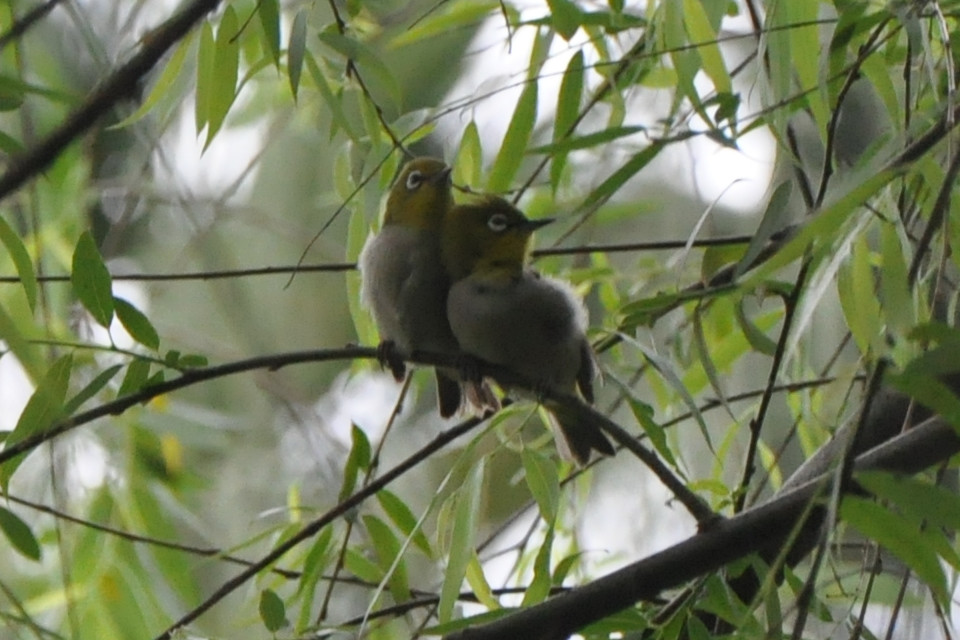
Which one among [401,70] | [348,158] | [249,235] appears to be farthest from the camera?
[249,235]

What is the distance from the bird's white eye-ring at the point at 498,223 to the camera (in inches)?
66.3

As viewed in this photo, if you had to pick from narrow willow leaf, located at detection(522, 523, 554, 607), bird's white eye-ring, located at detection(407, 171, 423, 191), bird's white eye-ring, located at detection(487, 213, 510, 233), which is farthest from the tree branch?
bird's white eye-ring, located at detection(407, 171, 423, 191)

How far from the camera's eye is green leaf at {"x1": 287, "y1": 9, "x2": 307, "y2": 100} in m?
1.05

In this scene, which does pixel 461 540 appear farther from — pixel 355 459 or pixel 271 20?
pixel 271 20

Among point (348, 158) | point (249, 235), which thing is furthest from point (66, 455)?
point (249, 235)

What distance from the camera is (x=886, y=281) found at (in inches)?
31.2

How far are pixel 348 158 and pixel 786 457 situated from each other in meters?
1.31

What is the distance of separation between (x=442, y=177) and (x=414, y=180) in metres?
0.09

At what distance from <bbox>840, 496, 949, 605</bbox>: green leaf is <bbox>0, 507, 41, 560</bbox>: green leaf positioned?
2.31ft

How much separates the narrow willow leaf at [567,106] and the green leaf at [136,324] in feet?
1.56

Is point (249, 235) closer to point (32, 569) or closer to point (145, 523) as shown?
point (32, 569)

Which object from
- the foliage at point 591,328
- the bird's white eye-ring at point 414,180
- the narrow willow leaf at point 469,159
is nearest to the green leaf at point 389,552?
the foliage at point 591,328

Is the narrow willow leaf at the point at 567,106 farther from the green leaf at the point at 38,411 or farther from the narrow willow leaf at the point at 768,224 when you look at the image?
the green leaf at the point at 38,411

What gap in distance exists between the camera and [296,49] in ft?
3.52
